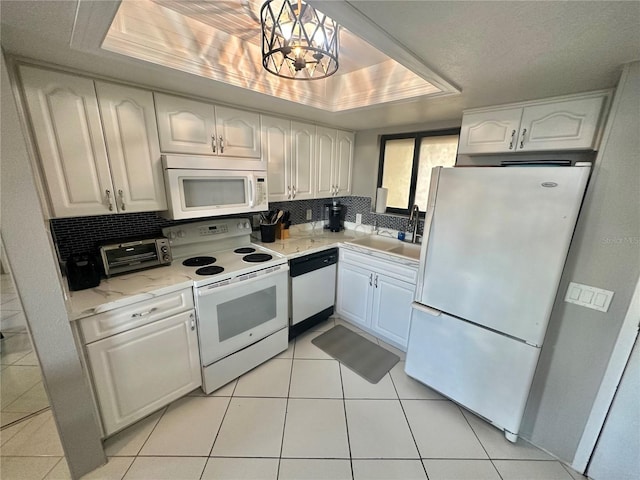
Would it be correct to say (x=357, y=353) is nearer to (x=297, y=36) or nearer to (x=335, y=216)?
(x=335, y=216)

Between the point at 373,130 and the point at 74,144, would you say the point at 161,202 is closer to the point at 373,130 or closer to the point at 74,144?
the point at 74,144

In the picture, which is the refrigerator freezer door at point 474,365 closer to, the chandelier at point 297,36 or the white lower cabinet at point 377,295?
the white lower cabinet at point 377,295

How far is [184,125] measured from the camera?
181 centimetres

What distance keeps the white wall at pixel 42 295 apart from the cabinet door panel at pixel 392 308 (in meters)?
2.14

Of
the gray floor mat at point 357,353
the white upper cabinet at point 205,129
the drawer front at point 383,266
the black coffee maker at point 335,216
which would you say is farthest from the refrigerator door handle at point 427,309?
the white upper cabinet at point 205,129

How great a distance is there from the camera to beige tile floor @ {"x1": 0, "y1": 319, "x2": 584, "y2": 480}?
1.42 metres

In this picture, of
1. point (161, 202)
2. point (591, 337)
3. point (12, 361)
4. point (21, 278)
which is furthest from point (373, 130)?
point (12, 361)

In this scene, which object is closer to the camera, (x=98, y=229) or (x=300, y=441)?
(x=300, y=441)

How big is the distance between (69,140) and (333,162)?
223 cm

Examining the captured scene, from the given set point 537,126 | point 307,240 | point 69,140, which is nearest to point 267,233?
point 307,240

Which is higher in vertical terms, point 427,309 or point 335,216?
point 335,216

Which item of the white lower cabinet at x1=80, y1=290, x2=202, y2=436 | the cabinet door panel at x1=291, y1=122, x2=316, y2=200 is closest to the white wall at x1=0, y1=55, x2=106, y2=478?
the white lower cabinet at x1=80, y1=290, x2=202, y2=436

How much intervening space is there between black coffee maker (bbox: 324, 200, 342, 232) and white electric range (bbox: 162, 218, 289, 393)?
1110mm

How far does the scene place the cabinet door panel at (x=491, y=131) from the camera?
5.91 feet
